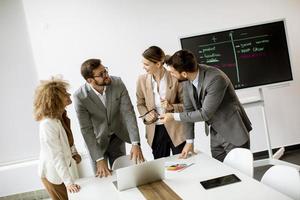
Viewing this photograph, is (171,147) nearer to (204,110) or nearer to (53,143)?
(204,110)

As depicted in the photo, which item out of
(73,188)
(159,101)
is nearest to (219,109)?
(159,101)

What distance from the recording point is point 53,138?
2.54m

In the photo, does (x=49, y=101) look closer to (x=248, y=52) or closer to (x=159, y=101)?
(x=159, y=101)

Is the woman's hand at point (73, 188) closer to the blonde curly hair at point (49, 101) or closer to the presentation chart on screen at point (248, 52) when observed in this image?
the blonde curly hair at point (49, 101)

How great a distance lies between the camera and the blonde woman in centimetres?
250

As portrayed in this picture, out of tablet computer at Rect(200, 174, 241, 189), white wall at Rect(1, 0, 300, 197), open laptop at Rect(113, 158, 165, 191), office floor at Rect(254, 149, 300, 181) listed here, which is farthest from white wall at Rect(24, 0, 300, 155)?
tablet computer at Rect(200, 174, 241, 189)

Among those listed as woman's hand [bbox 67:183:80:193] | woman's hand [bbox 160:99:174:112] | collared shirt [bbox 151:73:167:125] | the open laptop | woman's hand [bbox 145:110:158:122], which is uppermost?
collared shirt [bbox 151:73:167:125]

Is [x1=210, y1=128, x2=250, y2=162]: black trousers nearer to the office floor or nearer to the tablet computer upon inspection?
the tablet computer

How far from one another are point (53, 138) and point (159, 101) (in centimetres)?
104

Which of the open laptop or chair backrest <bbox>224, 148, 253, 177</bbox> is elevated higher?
the open laptop

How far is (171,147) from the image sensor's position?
3291 millimetres

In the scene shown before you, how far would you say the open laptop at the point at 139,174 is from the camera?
2226mm

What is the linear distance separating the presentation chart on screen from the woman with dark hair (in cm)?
112

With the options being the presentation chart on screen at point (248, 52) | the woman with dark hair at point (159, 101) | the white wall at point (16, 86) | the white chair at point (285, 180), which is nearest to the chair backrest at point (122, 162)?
the woman with dark hair at point (159, 101)
